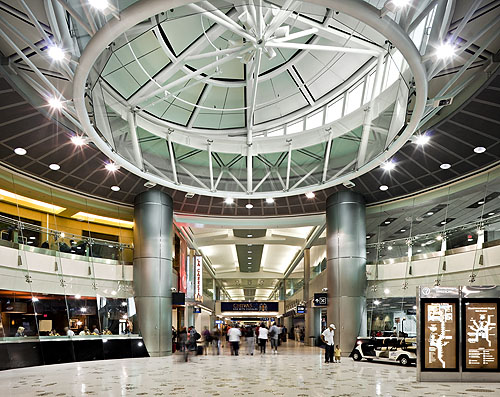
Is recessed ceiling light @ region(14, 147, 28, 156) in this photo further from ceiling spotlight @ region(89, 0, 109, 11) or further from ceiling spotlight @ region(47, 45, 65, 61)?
ceiling spotlight @ region(89, 0, 109, 11)

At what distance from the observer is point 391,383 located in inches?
499

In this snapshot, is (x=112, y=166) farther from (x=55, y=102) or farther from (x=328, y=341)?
(x=328, y=341)

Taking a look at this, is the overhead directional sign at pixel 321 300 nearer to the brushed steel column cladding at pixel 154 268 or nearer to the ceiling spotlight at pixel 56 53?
the brushed steel column cladding at pixel 154 268

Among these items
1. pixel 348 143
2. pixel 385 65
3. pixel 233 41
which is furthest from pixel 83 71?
pixel 348 143

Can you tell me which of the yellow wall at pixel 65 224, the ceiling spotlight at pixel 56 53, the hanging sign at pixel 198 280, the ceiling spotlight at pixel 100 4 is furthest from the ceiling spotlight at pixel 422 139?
the hanging sign at pixel 198 280

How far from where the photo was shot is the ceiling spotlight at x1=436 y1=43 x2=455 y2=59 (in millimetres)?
11422

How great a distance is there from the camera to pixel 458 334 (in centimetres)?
1280

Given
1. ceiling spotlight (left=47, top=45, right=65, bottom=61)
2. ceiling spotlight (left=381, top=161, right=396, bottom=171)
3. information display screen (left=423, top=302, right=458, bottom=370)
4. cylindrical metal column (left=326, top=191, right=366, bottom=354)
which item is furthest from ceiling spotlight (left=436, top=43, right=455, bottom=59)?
→ cylindrical metal column (left=326, top=191, right=366, bottom=354)

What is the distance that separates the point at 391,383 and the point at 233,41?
10368 mm

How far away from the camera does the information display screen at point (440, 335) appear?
12805mm

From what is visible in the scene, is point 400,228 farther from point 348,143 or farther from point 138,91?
point 138,91

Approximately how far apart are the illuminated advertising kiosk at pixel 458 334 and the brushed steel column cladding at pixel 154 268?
1351 cm

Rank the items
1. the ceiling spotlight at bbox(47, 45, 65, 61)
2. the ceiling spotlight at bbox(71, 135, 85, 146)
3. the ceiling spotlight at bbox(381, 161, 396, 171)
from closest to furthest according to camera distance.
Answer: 1. the ceiling spotlight at bbox(47, 45, 65, 61)
2. the ceiling spotlight at bbox(71, 135, 85, 146)
3. the ceiling spotlight at bbox(381, 161, 396, 171)

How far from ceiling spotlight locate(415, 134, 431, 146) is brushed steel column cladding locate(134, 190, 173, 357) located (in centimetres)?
1242
